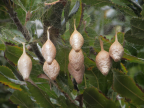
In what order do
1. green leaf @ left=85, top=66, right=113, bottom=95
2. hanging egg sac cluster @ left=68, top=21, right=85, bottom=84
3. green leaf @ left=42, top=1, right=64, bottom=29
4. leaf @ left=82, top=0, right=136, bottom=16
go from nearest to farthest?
hanging egg sac cluster @ left=68, top=21, right=85, bottom=84 < green leaf @ left=42, top=1, right=64, bottom=29 < leaf @ left=82, top=0, right=136, bottom=16 < green leaf @ left=85, top=66, right=113, bottom=95

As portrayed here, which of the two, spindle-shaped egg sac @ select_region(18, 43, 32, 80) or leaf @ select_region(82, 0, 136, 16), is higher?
leaf @ select_region(82, 0, 136, 16)

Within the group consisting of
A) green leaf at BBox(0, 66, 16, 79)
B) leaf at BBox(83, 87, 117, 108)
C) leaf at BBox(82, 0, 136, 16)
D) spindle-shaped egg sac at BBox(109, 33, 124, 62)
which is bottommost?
leaf at BBox(83, 87, 117, 108)

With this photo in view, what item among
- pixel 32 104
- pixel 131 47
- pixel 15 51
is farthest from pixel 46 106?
pixel 131 47

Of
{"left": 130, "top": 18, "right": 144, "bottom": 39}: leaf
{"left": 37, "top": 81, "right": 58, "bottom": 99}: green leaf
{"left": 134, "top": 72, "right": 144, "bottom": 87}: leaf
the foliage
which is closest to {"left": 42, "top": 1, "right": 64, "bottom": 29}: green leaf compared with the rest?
the foliage

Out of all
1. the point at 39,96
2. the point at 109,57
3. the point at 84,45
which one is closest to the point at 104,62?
the point at 109,57

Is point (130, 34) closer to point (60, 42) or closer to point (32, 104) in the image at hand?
point (60, 42)

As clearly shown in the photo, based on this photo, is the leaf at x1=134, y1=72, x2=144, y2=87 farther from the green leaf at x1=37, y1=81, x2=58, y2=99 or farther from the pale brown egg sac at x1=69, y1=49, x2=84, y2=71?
the pale brown egg sac at x1=69, y1=49, x2=84, y2=71
